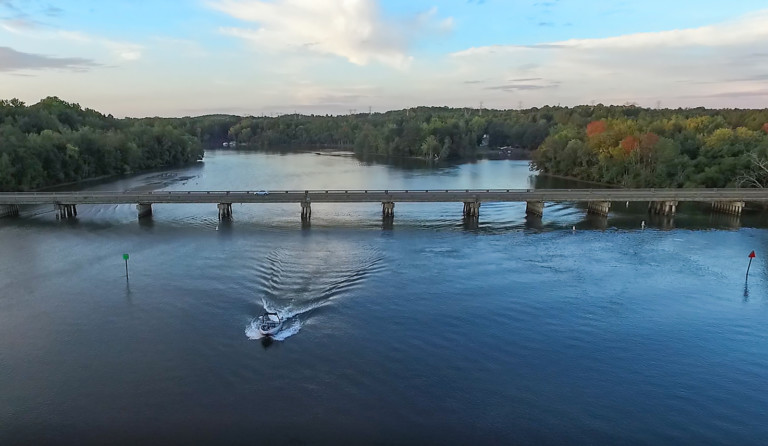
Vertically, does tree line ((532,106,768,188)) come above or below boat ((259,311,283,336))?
above

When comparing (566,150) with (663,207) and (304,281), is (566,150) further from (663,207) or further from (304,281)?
(304,281)

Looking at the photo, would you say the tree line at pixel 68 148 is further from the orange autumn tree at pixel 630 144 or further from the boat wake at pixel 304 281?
the orange autumn tree at pixel 630 144

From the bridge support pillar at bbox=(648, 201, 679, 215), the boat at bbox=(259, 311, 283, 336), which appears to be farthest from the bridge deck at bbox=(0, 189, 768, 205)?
the boat at bbox=(259, 311, 283, 336)

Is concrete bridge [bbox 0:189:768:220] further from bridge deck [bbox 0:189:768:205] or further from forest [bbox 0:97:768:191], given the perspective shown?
forest [bbox 0:97:768:191]

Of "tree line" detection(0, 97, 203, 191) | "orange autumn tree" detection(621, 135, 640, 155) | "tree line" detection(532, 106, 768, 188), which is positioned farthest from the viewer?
"orange autumn tree" detection(621, 135, 640, 155)

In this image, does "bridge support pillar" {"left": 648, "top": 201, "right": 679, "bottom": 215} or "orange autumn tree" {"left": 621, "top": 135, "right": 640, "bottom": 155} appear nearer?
"bridge support pillar" {"left": 648, "top": 201, "right": 679, "bottom": 215}

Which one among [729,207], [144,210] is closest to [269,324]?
[144,210]
